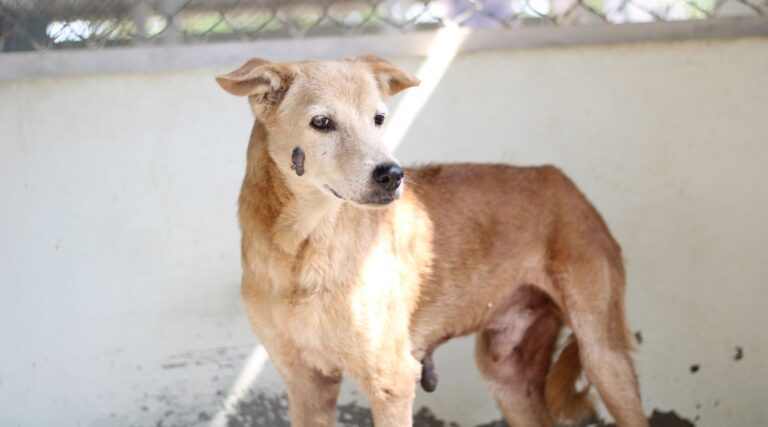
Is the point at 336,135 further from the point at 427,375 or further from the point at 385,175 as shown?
the point at 427,375

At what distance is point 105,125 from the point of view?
5391 mm

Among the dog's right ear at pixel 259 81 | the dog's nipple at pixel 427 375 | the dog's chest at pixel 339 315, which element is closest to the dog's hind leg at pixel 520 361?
the dog's nipple at pixel 427 375

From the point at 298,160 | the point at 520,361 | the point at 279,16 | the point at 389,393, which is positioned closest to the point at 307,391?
the point at 389,393

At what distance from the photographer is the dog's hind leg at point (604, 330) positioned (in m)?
4.98

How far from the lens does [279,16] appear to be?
5.64 metres

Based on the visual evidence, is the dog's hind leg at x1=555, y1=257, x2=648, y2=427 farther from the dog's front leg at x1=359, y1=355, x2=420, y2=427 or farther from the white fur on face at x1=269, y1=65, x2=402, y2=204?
the white fur on face at x1=269, y1=65, x2=402, y2=204

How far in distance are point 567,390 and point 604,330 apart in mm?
431

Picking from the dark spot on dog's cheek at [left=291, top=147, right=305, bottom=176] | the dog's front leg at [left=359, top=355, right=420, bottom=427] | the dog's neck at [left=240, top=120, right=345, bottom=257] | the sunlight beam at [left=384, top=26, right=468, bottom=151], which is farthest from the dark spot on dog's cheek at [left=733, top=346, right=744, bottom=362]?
the dark spot on dog's cheek at [left=291, top=147, right=305, bottom=176]

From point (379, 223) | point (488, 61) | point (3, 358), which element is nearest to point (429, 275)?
point (379, 223)

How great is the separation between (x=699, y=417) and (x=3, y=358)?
3.25 meters

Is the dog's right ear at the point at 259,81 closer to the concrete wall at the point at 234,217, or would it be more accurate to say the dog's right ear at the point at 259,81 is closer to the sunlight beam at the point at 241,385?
the concrete wall at the point at 234,217

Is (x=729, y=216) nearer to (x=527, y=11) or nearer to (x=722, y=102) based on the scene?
(x=722, y=102)

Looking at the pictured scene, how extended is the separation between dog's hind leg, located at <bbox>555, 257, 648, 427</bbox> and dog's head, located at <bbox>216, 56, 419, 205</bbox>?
3.94 feet

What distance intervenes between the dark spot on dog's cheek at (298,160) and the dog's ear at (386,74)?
51 cm
